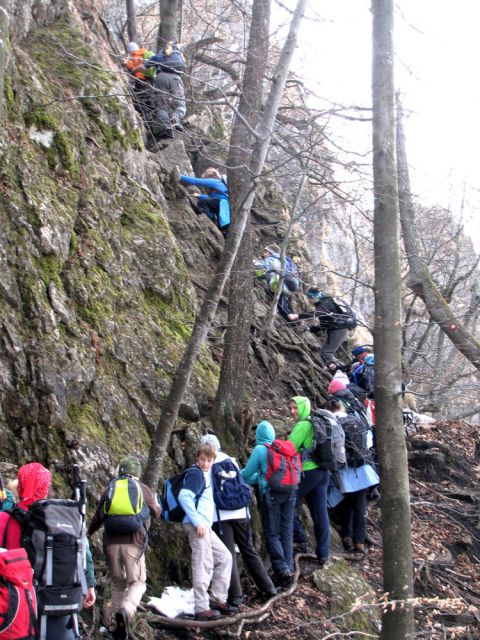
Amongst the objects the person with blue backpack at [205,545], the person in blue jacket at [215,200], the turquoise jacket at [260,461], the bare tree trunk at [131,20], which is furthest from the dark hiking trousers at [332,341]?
the bare tree trunk at [131,20]

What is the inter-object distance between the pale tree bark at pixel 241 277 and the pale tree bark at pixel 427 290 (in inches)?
89.5

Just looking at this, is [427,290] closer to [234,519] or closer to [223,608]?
[234,519]

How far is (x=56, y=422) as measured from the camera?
6363 mm

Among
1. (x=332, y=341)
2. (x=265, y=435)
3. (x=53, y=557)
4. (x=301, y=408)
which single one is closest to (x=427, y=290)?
(x=332, y=341)

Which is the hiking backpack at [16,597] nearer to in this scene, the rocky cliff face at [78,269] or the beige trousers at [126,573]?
the beige trousers at [126,573]

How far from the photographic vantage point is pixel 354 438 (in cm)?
869

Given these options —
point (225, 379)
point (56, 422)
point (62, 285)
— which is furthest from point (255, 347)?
point (56, 422)

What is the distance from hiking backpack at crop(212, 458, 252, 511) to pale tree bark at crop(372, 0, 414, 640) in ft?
5.96

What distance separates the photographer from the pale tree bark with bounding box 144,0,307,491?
705 centimetres

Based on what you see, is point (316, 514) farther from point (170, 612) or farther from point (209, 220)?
point (209, 220)

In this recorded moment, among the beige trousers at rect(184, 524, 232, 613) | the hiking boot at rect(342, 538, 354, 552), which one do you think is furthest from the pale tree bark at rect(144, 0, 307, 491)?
the hiking boot at rect(342, 538, 354, 552)

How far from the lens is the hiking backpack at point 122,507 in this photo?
5590mm

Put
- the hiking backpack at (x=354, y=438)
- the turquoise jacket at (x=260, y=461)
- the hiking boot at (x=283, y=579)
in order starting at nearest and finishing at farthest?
the hiking boot at (x=283, y=579) → the turquoise jacket at (x=260, y=461) → the hiking backpack at (x=354, y=438)

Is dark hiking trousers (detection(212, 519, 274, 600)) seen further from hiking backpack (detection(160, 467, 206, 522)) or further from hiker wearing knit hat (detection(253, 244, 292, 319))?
hiker wearing knit hat (detection(253, 244, 292, 319))
